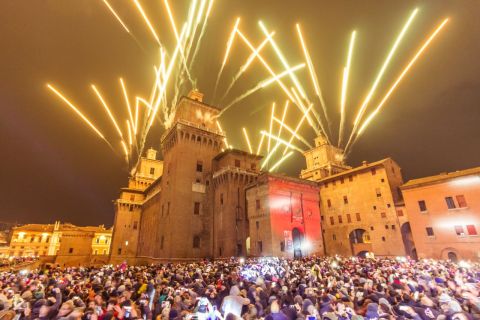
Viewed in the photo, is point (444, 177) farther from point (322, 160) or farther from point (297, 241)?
point (322, 160)

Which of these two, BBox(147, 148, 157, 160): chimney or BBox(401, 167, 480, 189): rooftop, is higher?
BBox(147, 148, 157, 160): chimney

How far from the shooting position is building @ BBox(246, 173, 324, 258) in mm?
31516

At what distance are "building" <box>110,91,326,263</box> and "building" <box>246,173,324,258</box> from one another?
1720 millimetres

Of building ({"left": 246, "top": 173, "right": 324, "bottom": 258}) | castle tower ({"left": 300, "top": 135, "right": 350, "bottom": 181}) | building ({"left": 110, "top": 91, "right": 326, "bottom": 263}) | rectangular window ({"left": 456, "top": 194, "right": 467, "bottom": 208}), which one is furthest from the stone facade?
castle tower ({"left": 300, "top": 135, "right": 350, "bottom": 181})

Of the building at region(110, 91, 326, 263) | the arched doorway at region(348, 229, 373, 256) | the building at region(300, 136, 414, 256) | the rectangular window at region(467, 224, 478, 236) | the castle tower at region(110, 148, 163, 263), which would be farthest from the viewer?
the castle tower at region(110, 148, 163, 263)

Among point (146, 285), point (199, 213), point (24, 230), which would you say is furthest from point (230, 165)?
point (24, 230)

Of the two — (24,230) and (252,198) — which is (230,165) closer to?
(252,198)

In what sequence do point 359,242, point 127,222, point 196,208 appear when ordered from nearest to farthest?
point 196,208, point 359,242, point 127,222

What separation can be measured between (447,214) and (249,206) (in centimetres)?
2589

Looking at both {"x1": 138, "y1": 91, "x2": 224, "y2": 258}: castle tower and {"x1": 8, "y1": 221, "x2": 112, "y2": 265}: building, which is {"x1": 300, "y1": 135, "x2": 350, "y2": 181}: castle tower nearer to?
{"x1": 138, "y1": 91, "x2": 224, "y2": 258}: castle tower

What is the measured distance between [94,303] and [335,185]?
4576 centimetres

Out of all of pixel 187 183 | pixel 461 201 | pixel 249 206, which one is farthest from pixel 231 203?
pixel 461 201

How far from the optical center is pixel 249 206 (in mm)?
35750

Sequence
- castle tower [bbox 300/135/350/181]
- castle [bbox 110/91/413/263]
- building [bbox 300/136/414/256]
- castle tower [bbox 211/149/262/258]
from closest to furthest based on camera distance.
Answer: castle [bbox 110/91/413/263] < castle tower [bbox 211/149/262/258] < building [bbox 300/136/414/256] < castle tower [bbox 300/135/350/181]
